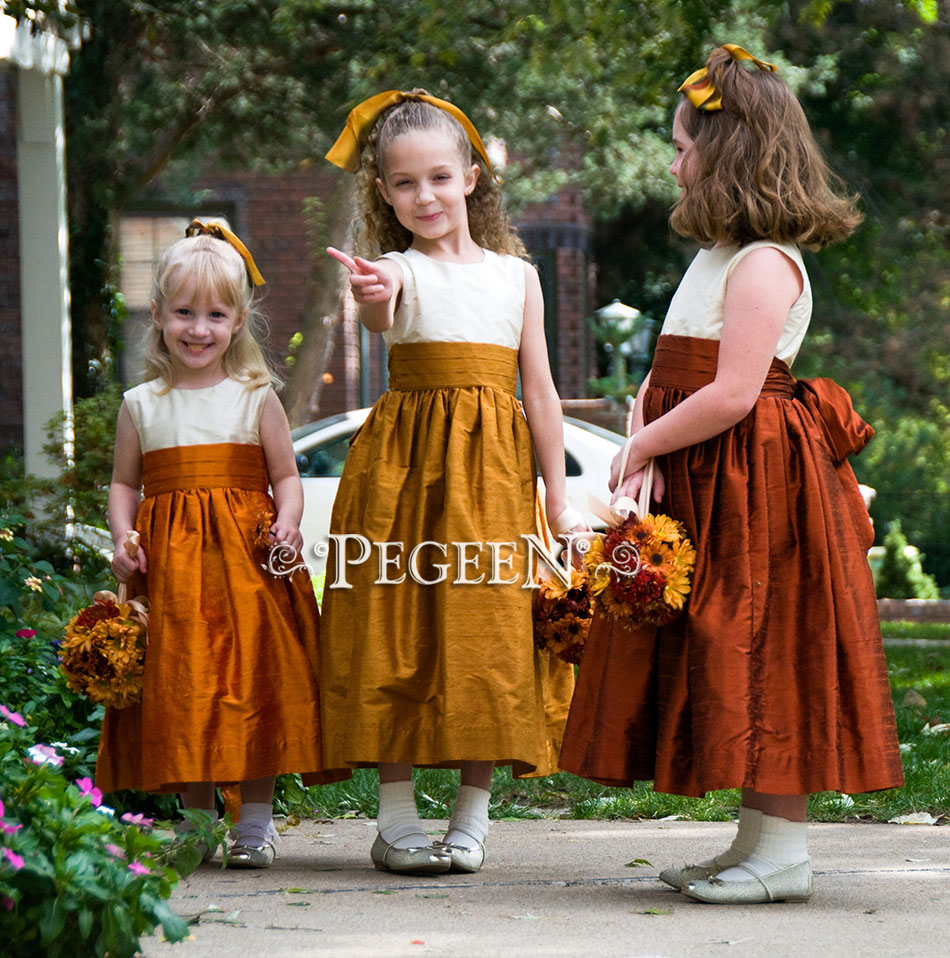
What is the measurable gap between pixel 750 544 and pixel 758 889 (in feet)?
2.34

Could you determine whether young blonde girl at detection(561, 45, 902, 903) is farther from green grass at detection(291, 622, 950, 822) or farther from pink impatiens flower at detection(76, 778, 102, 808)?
green grass at detection(291, 622, 950, 822)

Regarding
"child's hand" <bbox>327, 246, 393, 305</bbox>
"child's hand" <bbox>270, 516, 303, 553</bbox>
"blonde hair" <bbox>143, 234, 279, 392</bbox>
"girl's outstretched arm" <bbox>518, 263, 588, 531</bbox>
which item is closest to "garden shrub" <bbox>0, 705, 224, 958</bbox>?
"child's hand" <bbox>270, 516, 303, 553</bbox>

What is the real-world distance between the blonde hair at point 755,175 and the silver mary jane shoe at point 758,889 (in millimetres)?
1335

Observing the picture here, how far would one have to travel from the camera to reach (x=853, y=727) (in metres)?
3.03

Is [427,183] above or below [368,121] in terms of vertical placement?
below

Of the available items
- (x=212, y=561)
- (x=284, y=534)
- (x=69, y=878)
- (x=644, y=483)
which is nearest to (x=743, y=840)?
(x=644, y=483)

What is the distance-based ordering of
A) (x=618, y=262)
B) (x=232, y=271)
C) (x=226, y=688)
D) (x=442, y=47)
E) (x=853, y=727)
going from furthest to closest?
(x=618, y=262) → (x=442, y=47) → (x=232, y=271) → (x=226, y=688) → (x=853, y=727)

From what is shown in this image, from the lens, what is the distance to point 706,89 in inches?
128

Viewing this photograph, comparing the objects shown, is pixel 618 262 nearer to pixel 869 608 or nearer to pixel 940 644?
pixel 940 644

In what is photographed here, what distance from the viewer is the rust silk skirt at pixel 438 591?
3.33 m

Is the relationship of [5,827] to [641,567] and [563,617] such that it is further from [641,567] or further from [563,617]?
[563,617]

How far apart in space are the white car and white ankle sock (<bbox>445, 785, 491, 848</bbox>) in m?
7.04

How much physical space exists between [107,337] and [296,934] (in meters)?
8.90

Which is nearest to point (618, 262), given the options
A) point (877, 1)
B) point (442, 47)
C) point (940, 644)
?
point (877, 1)
